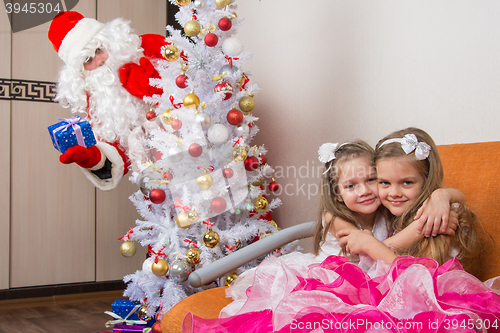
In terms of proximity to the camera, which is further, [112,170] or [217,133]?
[112,170]

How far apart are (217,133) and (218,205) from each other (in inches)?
12.3

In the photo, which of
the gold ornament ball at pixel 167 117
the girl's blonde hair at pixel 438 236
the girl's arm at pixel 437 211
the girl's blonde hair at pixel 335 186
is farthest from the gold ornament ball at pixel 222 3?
the girl's arm at pixel 437 211

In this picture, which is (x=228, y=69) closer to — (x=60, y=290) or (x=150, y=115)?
(x=150, y=115)

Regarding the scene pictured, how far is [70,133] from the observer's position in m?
1.73

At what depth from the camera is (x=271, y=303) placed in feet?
2.66

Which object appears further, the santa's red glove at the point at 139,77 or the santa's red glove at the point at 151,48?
the santa's red glove at the point at 151,48

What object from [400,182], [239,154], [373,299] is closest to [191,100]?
[239,154]

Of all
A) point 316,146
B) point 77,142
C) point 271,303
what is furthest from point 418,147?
point 77,142

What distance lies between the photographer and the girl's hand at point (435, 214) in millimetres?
985

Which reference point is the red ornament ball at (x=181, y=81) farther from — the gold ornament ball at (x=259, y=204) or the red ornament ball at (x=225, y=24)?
→ the gold ornament ball at (x=259, y=204)

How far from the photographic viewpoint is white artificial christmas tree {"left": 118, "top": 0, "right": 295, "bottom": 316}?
1.65 meters

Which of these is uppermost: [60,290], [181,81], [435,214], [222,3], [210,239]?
[222,3]

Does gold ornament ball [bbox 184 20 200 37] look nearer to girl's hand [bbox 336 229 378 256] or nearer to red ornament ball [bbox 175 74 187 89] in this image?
red ornament ball [bbox 175 74 187 89]

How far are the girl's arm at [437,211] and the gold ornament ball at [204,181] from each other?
867 mm
